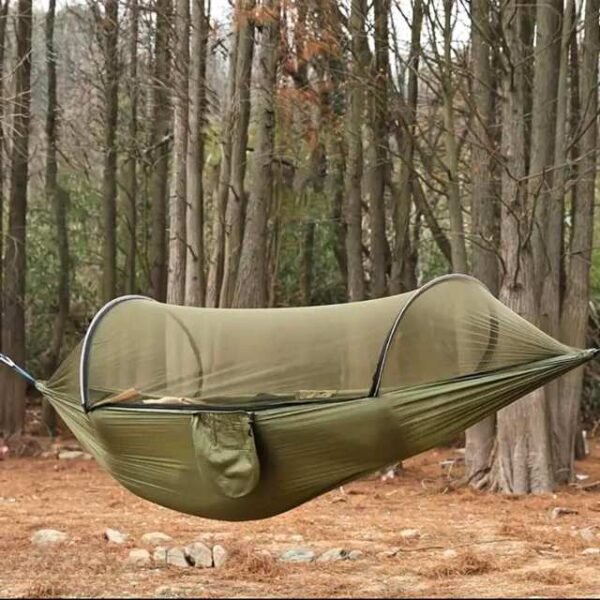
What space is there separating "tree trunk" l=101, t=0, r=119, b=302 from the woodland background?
3cm

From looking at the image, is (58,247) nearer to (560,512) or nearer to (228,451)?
(560,512)

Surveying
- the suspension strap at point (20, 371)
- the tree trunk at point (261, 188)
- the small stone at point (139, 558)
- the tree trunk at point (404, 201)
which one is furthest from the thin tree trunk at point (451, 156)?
the suspension strap at point (20, 371)

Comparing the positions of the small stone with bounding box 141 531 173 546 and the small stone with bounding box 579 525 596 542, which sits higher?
the small stone with bounding box 141 531 173 546

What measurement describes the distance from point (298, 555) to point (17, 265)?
724 centimetres

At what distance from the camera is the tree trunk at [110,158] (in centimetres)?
1291

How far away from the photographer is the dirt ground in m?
5.55

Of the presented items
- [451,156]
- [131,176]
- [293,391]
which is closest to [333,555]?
[293,391]

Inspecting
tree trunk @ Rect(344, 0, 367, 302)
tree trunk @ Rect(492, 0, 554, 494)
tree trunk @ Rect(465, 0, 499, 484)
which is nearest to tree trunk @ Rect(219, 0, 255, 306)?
tree trunk @ Rect(344, 0, 367, 302)

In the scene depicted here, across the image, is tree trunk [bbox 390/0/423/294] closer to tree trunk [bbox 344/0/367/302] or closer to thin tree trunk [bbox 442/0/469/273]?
tree trunk [bbox 344/0/367/302]

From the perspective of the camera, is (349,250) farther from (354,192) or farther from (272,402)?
(272,402)

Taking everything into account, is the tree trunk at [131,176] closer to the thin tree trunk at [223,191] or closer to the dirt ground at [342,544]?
the thin tree trunk at [223,191]

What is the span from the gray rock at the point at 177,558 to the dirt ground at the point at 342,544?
0.11 meters

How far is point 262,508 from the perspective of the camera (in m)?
4.82

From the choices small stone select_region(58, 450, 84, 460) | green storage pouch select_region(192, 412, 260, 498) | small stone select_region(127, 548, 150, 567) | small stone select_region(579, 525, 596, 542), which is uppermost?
green storage pouch select_region(192, 412, 260, 498)
